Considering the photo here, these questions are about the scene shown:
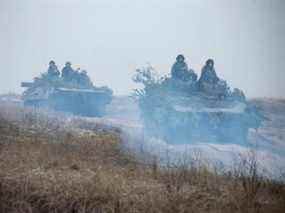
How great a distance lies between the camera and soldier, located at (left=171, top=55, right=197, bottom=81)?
10.2 meters

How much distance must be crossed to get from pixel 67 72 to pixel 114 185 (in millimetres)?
8787

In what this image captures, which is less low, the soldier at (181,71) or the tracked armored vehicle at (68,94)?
the soldier at (181,71)

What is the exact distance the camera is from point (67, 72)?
13.1m

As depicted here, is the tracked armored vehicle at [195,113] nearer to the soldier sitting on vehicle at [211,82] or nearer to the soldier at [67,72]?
the soldier sitting on vehicle at [211,82]

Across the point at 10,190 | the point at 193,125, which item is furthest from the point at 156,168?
the point at 193,125

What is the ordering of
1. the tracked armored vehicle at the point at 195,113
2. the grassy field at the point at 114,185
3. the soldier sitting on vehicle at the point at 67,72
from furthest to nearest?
1. the soldier sitting on vehicle at the point at 67,72
2. the tracked armored vehicle at the point at 195,113
3. the grassy field at the point at 114,185

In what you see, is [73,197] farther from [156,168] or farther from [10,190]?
[156,168]

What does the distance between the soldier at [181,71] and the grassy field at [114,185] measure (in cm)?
413

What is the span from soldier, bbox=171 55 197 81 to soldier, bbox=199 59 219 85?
1.09 feet

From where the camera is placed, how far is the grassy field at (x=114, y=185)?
440 cm

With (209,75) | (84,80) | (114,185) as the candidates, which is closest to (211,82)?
(209,75)

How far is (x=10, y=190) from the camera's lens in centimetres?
476

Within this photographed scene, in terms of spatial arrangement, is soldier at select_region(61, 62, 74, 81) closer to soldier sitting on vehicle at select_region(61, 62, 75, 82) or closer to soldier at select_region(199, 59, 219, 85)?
soldier sitting on vehicle at select_region(61, 62, 75, 82)

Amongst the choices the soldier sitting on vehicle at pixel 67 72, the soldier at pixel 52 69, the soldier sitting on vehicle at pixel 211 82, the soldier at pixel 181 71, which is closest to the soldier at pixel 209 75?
the soldier sitting on vehicle at pixel 211 82
